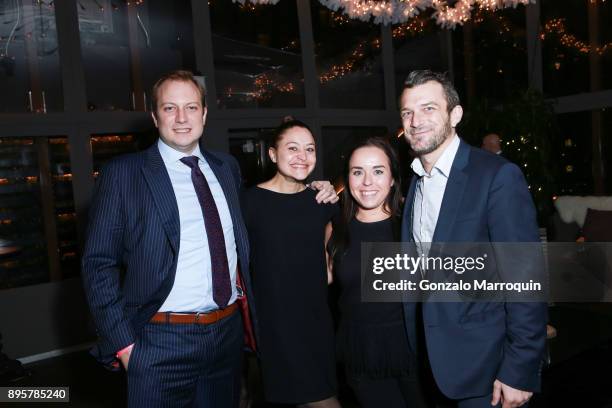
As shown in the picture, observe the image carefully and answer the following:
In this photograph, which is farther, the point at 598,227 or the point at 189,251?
the point at 598,227

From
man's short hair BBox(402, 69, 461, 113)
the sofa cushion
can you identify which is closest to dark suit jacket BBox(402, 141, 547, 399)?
man's short hair BBox(402, 69, 461, 113)

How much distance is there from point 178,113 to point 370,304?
45.1 inches

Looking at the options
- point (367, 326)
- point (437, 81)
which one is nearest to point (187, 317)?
point (367, 326)

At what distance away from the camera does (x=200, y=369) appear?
6.66 ft

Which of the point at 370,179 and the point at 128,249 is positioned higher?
the point at 370,179

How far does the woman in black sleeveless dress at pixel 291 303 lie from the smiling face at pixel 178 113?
0.53 m

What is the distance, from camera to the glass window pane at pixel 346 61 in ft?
22.0

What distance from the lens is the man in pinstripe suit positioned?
191cm

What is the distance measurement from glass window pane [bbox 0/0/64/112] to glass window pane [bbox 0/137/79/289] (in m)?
0.40

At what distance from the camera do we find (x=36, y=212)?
510 cm

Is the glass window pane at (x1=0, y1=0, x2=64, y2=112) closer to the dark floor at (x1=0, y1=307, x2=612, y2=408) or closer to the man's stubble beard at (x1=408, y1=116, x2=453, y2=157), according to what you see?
the dark floor at (x1=0, y1=307, x2=612, y2=408)

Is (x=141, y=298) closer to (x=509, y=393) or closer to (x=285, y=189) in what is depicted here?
(x=285, y=189)

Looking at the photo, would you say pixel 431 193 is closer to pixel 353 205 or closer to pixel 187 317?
pixel 353 205

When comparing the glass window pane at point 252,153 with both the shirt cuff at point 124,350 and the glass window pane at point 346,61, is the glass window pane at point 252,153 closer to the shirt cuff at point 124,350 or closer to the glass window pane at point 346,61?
the glass window pane at point 346,61
